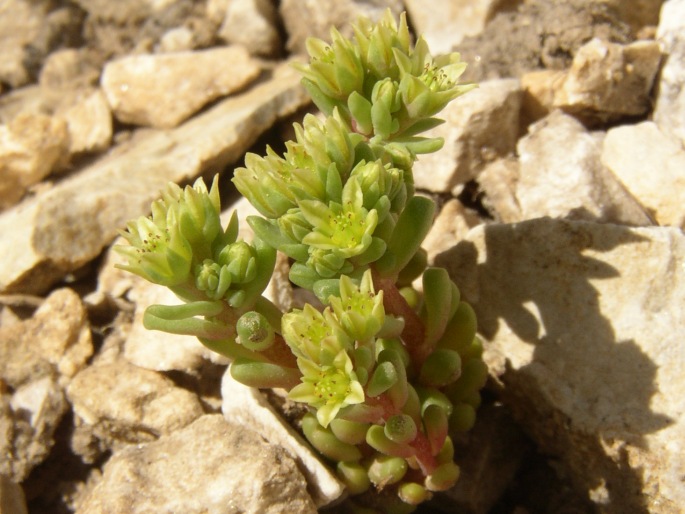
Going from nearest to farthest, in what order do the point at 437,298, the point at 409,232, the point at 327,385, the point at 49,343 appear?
1. the point at 327,385
2. the point at 409,232
3. the point at 437,298
4. the point at 49,343

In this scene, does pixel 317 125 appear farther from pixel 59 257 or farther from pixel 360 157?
pixel 59 257

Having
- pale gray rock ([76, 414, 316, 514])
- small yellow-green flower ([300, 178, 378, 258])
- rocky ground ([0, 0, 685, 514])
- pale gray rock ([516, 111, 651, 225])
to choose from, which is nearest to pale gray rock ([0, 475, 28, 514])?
rocky ground ([0, 0, 685, 514])

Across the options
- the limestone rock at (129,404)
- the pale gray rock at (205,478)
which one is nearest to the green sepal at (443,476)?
the pale gray rock at (205,478)

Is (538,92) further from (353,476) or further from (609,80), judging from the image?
(353,476)

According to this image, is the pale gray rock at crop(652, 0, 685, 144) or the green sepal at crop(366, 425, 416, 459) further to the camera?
the pale gray rock at crop(652, 0, 685, 144)

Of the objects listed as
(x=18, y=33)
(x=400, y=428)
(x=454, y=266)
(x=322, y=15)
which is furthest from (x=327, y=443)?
(x=18, y=33)

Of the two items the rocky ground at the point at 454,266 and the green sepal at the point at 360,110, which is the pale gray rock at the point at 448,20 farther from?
the green sepal at the point at 360,110

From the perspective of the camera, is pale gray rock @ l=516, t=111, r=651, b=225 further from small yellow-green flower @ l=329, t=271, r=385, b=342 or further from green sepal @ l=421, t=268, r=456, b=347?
small yellow-green flower @ l=329, t=271, r=385, b=342
